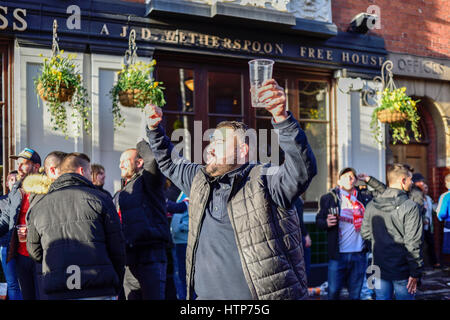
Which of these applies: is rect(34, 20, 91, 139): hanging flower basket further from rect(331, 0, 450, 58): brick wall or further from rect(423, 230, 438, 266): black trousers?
rect(423, 230, 438, 266): black trousers

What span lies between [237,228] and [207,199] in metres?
0.29

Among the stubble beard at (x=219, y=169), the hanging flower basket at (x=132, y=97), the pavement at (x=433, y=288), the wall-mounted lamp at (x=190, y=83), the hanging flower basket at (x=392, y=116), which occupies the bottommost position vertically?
the pavement at (x=433, y=288)

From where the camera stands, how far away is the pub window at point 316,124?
8383 millimetres

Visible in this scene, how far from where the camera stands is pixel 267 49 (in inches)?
309

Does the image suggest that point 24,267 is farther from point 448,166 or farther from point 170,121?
point 448,166

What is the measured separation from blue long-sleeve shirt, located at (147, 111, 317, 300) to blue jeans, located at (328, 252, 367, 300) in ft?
11.3

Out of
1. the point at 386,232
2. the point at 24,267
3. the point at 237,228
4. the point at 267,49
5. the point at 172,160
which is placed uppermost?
the point at 267,49

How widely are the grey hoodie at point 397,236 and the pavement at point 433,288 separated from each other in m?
2.29

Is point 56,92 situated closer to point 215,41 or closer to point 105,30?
point 105,30

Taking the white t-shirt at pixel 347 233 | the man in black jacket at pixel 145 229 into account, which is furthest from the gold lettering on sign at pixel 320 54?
the man in black jacket at pixel 145 229

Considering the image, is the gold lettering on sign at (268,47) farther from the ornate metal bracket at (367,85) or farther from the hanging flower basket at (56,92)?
the hanging flower basket at (56,92)

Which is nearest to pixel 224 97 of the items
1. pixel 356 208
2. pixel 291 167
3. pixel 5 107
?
pixel 356 208

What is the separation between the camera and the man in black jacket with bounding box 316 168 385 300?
577 centimetres
